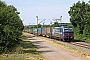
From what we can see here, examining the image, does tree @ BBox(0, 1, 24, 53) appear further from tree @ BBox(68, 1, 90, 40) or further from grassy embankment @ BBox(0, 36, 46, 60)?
tree @ BBox(68, 1, 90, 40)

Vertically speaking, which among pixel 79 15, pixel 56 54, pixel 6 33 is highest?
pixel 79 15

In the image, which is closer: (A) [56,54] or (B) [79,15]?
(A) [56,54]

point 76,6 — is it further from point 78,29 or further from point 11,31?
point 11,31

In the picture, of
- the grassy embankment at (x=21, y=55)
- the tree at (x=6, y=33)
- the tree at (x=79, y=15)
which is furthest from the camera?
the tree at (x=79, y=15)

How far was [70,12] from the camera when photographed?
69.4 metres

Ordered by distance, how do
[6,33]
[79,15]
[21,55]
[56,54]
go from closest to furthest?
1. [21,55]
2. [56,54]
3. [6,33]
4. [79,15]

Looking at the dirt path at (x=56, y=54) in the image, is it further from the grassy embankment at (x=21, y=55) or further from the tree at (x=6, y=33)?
the tree at (x=6, y=33)

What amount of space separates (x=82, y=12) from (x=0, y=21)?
4502 centimetres

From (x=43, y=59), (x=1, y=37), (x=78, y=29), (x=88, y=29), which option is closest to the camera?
(x=43, y=59)

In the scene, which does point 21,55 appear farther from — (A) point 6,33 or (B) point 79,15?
(B) point 79,15

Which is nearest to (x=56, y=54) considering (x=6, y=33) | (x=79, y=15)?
(x=6, y=33)

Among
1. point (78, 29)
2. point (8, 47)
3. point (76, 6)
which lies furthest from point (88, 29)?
point (8, 47)

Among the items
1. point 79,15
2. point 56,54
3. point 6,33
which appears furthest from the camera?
point 79,15

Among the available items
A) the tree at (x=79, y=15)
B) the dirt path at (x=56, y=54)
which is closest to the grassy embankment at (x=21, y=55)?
the dirt path at (x=56, y=54)
